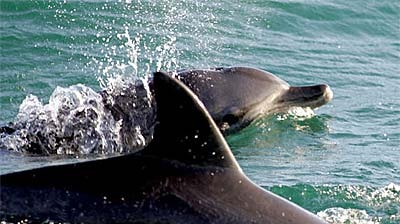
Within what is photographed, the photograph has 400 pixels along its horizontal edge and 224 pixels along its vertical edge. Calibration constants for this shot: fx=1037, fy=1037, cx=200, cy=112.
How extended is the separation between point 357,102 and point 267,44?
3800mm

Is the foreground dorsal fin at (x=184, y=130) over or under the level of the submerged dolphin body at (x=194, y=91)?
over

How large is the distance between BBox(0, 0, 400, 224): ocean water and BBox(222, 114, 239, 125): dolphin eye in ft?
0.84

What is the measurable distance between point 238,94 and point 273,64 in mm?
5581

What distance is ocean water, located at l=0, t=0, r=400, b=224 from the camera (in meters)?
11.6

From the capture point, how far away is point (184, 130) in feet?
23.8

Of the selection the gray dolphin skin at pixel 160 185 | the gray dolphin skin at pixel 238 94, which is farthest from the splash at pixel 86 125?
the gray dolphin skin at pixel 160 185

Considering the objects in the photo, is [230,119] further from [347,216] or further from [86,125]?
[347,216]

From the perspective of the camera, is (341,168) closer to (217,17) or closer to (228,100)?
(228,100)

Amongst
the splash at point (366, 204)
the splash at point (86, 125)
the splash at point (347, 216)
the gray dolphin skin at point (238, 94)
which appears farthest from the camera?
the gray dolphin skin at point (238, 94)

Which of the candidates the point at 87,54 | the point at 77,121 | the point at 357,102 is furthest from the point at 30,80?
the point at 357,102

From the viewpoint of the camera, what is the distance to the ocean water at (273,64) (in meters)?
11.6

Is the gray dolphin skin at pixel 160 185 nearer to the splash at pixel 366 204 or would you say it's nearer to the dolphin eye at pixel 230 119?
the splash at pixel 366 204

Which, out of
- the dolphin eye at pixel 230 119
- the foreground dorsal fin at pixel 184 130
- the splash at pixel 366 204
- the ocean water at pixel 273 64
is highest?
the foreground dorsal fin at pixel 184 130

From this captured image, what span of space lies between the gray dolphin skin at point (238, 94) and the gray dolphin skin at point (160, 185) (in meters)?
5.17
